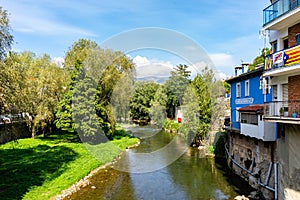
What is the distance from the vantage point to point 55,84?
30.8 m

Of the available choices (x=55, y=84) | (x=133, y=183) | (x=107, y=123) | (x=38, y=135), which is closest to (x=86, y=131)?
(x=107, y=123)

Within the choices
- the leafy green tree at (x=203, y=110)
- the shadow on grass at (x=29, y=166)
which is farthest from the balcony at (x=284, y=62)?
the leafy green tree at (x=203, y=110)

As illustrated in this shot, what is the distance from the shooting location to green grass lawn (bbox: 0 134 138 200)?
610 inches

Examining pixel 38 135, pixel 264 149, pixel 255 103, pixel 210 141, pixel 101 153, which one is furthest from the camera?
pixel 38 135

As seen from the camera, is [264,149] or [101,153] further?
[101,153]

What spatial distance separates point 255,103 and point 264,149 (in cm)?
359

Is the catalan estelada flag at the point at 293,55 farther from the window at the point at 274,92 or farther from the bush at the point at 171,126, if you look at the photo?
the bush at the point at 171,126

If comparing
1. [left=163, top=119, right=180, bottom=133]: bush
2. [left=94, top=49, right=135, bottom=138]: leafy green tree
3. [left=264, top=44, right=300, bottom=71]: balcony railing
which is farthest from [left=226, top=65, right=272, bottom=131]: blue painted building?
[left=163, top=119, right=180, bottom=133]: bush

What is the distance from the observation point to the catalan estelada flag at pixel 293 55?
1083 cm

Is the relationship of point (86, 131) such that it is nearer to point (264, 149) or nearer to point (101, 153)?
point (101, 153)

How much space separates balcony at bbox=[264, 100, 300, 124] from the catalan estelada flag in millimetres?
1716

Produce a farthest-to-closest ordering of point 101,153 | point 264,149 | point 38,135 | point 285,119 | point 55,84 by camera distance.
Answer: point 38,135 → point 55,84 → point 101,153 → point 264,149 → point 285,119

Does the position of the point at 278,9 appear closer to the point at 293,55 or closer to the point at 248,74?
the point at 293,55

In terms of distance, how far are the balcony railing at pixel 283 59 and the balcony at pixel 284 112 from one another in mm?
A: 1698
